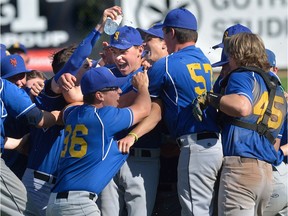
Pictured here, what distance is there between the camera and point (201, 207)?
5.79 m

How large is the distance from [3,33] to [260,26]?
468cm

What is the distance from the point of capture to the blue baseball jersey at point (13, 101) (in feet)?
19.6

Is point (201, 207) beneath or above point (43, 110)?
beneath

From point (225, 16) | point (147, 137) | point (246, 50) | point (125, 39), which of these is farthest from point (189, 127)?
point (225, 16)

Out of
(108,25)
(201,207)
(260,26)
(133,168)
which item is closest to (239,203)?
(201,207)

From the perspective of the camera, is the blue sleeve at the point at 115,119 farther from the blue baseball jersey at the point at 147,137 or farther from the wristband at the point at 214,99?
the wristband at the point at 214,99

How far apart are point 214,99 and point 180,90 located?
0.32 m

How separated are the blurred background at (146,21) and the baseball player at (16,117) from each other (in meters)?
5.59

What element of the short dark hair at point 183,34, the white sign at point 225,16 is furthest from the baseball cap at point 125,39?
the white sign at point 225,16

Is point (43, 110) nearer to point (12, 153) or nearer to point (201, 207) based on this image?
point (12, 153)

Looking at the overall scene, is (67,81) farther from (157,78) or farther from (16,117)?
(157,78)

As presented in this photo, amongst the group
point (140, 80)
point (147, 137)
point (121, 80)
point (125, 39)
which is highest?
point (125, 39)

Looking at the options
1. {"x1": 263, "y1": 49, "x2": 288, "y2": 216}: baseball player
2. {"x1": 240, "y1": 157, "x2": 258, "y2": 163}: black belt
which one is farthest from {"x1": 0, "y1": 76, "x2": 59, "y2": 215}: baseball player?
{"x1": 263, "y1": 49, "x2": 288, "y2": 216}: baseball player

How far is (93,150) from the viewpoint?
5547 mm
